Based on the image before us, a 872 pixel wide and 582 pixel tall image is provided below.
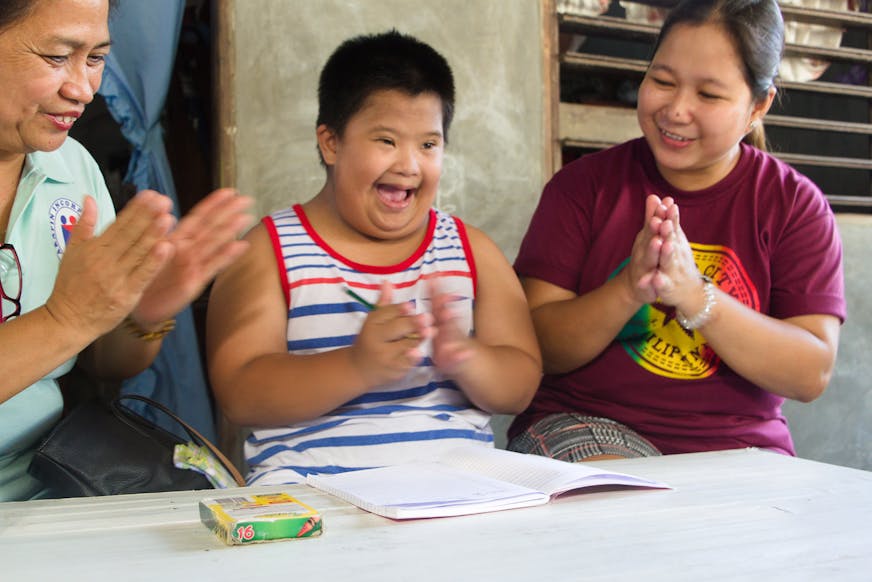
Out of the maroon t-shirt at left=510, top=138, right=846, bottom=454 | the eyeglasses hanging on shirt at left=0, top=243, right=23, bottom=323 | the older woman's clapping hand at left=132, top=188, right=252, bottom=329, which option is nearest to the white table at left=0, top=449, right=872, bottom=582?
the older woman's clapping hand at left=132, top=188, right=252, bottom=329

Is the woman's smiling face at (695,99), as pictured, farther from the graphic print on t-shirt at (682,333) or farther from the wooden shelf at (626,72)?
the wooden shelf at (626,72)

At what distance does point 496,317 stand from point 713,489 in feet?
2.13

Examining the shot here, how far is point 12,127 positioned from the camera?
1474mm

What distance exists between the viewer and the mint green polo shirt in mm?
1513

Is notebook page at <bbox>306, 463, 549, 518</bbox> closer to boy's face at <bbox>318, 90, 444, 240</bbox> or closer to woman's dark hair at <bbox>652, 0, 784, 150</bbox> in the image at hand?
boy's face at <bbox>318, 90, 444, 240</bbox>

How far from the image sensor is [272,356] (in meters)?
1.65

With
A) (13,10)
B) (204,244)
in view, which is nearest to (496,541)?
(204,244)

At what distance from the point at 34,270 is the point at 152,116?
0.89 meters

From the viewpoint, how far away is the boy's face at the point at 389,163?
179 cm

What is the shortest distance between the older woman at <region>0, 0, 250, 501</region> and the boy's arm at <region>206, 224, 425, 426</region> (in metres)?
0.15

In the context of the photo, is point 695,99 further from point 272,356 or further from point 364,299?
point 272,356

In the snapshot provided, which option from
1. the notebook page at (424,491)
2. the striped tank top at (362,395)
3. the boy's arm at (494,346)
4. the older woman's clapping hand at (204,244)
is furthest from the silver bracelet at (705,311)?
the older woman's clapping hand at (204,244)

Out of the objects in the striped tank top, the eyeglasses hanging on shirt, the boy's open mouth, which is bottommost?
the striped tank top

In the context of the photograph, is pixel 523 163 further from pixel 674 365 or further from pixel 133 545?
pixel 133 545
